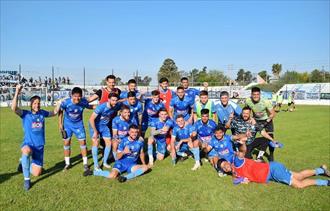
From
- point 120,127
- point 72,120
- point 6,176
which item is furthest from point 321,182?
point 6,176

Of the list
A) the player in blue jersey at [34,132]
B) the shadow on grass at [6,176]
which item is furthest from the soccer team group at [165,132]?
the shadow on grass at [6,176]

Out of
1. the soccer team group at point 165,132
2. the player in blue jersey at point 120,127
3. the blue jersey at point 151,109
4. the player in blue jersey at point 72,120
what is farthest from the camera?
the blue jersey at point 151,109

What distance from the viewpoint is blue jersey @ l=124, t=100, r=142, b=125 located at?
25.5ft

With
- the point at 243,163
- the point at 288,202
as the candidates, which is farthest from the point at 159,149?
the point at 288,202

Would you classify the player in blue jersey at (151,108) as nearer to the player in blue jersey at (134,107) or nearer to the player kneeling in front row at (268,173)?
the player in blue jersey at (134,107)

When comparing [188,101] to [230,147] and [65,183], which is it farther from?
[65,183]

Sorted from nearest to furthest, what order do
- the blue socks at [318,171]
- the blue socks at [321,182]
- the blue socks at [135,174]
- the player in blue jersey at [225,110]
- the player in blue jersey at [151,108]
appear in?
the blue socks at [321,182] < the blue socks at [318,171] < the blue socks at [135,174] < the player in blue jersey at [225,110] < the player in blue jersey at [151,108]

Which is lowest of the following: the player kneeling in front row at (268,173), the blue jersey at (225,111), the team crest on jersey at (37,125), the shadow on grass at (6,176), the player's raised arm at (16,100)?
the shadow on grass at (6,176)

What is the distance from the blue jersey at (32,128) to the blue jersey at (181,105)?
3.56m

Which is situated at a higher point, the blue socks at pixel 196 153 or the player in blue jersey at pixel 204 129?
the player in blue jersey at pixel 204 129

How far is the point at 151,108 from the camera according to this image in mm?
8406

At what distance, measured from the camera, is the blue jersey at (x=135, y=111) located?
7759 mm

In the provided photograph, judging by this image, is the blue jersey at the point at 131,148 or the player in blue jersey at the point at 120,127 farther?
the player in blue jersey at the point at 120,127

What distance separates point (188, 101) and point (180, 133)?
3.63ft
